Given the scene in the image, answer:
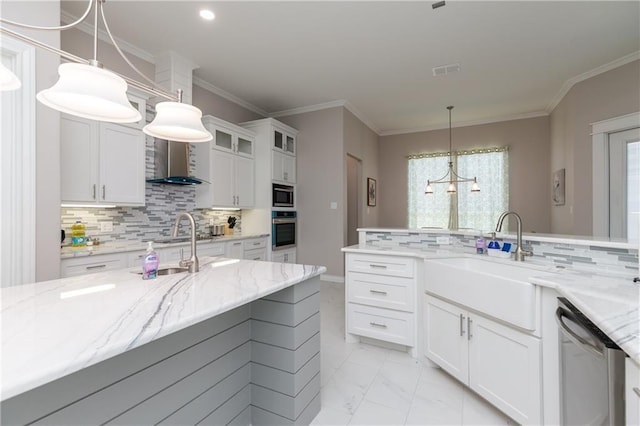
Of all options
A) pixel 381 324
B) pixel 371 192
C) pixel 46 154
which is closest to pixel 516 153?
pixel 371 192

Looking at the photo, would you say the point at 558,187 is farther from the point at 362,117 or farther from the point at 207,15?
the point at 207,15

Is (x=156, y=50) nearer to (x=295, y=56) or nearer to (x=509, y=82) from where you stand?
(x=295, y=56)

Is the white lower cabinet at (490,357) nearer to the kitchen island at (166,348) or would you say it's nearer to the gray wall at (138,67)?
the kitchen island at (166,348)

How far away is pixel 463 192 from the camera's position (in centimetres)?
604

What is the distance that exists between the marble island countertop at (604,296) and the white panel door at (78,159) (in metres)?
3.39

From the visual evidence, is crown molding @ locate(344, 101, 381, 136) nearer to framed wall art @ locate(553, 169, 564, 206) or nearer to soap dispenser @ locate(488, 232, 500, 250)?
framed wall art @ locate(553, 169, 564, 206)

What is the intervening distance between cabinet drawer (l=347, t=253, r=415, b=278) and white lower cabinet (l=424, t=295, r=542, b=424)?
11.6 inches

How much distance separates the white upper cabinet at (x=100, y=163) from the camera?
2502mm

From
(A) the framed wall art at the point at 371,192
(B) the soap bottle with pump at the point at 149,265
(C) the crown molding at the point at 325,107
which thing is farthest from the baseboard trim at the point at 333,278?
(B) the soap bottle with pump at the point at 149,265

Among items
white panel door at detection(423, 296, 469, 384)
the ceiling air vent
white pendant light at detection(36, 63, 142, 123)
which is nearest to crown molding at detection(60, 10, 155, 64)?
white pendant light at detection(36, 63, 142, 123)

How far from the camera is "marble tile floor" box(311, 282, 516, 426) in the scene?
1698 mm

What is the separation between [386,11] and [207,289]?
2.88m

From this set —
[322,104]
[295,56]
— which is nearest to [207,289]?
[295,56]

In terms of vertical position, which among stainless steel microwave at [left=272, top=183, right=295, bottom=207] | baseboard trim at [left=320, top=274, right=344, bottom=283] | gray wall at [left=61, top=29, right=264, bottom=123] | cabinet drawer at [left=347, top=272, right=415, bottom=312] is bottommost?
baseboard trim at [left=320, top=274, right=344, bottom=283]
